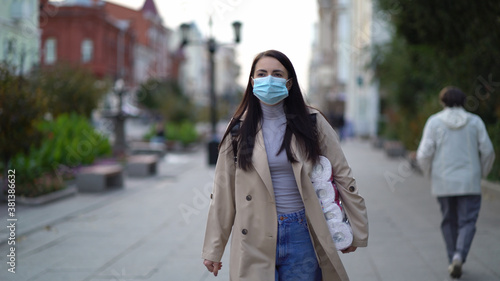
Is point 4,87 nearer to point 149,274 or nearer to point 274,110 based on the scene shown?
point 149,274

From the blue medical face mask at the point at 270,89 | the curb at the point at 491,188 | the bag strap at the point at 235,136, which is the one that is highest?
the blue medical face mask at the point at 270,89

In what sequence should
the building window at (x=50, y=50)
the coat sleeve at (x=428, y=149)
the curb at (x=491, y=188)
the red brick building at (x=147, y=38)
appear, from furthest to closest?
the red brick building at (x=147, y=38) → the building window at (x=50, y=50) → the curb at (x=491, y=188) → the coat sleeve at (x=428, y=149)

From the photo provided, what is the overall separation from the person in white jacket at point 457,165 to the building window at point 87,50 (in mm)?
44539

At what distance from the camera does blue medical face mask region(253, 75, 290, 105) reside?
9.83 feet

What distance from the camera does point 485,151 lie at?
5.38 meters

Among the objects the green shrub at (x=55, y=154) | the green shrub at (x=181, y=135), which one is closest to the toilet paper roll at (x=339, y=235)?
the green shrub at (x=55, y=154)

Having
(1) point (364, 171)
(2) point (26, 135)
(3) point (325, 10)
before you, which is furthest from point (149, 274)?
(3) point (325, 10)

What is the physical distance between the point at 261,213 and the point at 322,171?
379 mm

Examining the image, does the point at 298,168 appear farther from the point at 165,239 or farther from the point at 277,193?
the point at 165,239

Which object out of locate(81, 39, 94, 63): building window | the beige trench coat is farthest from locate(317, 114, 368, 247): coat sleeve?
locate(81, 39, 94, 63): building window

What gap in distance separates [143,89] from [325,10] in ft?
99.9

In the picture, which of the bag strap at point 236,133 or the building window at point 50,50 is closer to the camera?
the bag strap at point 236,133

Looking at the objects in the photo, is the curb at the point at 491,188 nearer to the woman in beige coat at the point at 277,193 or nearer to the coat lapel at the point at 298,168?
the woman in beige coat at the point at 277,193

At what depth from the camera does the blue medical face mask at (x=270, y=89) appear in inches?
118
